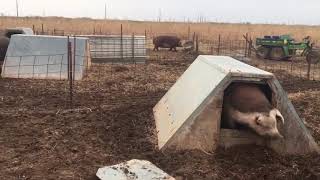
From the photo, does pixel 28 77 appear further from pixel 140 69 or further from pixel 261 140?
pixel 261 140

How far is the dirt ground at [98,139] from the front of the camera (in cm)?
523

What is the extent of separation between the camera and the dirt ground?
5227mm

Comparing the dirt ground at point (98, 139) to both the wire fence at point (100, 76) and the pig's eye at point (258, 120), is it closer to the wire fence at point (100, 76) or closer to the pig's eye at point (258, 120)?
the wire fence at point (100, 76)

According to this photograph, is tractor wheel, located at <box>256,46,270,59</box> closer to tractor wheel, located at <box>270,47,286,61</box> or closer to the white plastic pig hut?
tractor wheel, located at <box>270,47,286,61</box>

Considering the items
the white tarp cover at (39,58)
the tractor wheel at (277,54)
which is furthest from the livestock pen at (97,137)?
the tractor wheel at (277,54)

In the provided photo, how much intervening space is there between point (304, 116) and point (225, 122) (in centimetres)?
→ 262

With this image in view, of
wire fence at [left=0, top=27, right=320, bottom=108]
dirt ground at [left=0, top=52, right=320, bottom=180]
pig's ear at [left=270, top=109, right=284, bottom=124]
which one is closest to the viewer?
dirt ground at [left=0, top=52, right=320, bottom=180]

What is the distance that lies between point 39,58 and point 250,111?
764cm

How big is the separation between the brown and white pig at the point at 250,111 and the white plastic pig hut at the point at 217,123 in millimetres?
183

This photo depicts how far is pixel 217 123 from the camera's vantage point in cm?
581

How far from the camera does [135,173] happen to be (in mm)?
5020

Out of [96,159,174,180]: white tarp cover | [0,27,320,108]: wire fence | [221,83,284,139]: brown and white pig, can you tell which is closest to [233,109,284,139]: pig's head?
[221,83,284,139]: brown and white pig

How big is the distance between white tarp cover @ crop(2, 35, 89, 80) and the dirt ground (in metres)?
0.93

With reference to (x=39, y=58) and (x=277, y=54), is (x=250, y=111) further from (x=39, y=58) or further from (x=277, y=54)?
(x=277, y=54)
